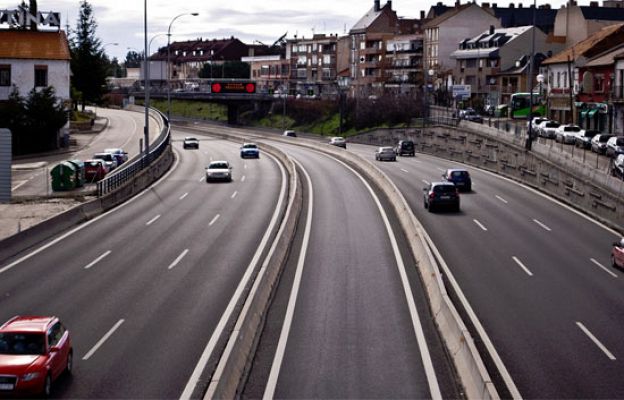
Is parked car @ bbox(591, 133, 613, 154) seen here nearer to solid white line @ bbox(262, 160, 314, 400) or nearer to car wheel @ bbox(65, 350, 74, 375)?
solid white line @ bbox(262, 160, 314, 400)

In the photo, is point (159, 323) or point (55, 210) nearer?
point (159, 323)

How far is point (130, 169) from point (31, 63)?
2886 centimetres

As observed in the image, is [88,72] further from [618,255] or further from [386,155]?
[618,255]

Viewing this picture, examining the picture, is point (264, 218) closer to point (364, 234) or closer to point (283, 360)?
point (364, 234)

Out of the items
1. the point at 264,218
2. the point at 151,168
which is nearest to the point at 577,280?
the point at 264,218

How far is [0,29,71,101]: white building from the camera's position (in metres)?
78.2

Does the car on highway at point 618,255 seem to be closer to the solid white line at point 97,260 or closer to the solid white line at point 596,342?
the solid white line at point 596,342

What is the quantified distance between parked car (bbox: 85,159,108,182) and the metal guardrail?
1.03 meters

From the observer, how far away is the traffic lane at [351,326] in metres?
19.4

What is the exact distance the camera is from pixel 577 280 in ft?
99.0

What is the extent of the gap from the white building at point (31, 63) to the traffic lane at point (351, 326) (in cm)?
4537

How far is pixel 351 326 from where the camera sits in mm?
24266

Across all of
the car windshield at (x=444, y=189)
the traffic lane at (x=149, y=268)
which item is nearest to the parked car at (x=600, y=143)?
the car windshield at (x=444, y=189)

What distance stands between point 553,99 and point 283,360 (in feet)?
242
